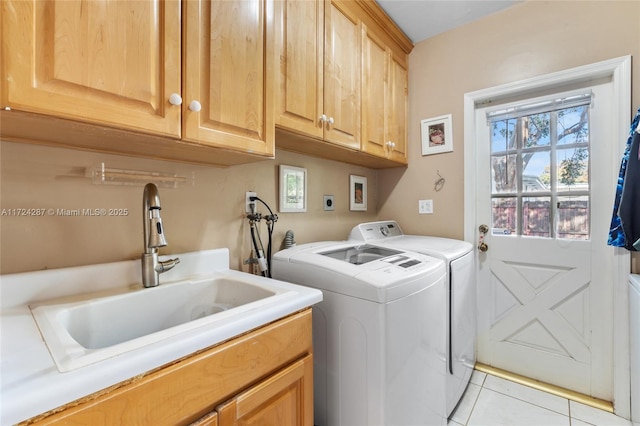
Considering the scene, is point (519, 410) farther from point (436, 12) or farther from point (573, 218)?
point (436, 12)

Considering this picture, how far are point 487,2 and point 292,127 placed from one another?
5.57 feet

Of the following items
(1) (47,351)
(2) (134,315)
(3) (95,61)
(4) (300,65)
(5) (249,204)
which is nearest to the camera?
(1) (47,351)

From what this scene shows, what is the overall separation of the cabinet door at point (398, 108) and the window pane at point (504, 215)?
0.75 meters

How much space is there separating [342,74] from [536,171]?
147 cm

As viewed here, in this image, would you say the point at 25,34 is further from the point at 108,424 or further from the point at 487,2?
the point at 487,2

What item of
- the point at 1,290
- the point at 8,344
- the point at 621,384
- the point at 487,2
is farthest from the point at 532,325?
the point at 1,290

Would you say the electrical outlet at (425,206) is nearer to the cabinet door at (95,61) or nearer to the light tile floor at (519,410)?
the light tile floor at (519,410)

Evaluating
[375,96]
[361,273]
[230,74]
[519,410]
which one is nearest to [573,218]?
[519,410]

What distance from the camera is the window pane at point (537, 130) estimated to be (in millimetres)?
1881

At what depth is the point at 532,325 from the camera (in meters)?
1.92

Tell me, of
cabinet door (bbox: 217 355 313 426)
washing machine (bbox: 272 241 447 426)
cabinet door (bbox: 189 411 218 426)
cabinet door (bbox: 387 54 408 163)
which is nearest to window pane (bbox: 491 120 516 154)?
cabinet door (bbox: 387 54 408 163)

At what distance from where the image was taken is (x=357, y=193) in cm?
227

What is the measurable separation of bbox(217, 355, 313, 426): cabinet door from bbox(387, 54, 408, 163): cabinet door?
1595 millimetres

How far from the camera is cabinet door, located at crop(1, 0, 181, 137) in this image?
0.61m
